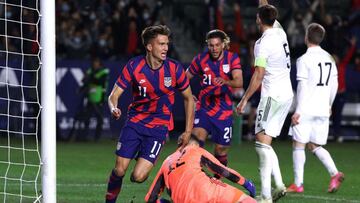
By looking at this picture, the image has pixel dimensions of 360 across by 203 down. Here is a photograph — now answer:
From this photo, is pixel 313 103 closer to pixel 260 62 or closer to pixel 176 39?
pixel 260 62

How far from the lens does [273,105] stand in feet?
40.5

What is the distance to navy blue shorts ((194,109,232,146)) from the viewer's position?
14578mm

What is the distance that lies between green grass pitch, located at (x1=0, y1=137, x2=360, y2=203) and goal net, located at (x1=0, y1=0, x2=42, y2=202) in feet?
0.42

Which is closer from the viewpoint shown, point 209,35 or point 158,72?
point 158,72

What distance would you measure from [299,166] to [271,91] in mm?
2019

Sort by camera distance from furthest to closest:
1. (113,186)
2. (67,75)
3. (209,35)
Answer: (67,75), (209,35), (113,186)

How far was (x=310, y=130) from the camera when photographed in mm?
14383

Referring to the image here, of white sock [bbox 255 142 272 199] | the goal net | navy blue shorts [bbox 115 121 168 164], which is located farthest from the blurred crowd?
navy blue shorts [bbox 115 121 168 164]

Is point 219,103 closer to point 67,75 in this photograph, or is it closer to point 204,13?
point 67,75

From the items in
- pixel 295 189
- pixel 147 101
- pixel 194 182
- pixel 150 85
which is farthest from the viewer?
pixel 295 189

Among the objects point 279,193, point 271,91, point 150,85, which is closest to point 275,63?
point 271,91

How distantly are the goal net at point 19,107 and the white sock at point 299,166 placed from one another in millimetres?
3520

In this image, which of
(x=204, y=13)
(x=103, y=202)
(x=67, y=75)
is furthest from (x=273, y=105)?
(x=204, y=13)

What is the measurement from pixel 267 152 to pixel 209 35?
2.54 m
